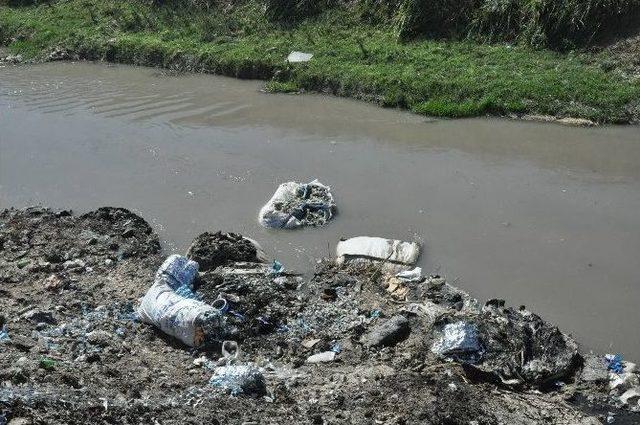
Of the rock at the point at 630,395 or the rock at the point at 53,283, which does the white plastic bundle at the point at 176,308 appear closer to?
the rock at the point at 53,283

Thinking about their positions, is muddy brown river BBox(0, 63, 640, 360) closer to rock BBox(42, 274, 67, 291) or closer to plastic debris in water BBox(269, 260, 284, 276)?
plastic debris in water BBox(269, 260, 284, 276)

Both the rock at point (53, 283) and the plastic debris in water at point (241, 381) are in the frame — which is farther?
the rock at point (53, 283)

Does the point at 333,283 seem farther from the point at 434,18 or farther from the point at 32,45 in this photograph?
the point at 32,45

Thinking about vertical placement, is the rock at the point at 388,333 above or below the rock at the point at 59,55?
below

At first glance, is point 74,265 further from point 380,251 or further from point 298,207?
point 380,251

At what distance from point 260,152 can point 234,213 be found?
230 cm

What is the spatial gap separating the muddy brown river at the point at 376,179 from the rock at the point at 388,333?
1337 mm

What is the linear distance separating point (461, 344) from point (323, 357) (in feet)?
3.88

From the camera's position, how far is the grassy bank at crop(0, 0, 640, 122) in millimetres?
12180

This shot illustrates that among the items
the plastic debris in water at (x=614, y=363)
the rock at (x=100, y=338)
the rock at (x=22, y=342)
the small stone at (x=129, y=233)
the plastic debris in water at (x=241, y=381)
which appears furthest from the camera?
the small stone at (x=129, y=233)

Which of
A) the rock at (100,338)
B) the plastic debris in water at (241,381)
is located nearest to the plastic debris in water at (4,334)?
the rock at (100,338)

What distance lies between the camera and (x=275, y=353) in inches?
243

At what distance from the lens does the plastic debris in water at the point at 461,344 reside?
5.87 meters

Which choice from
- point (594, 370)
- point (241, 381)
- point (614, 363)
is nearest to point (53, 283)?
point (241, 381)
